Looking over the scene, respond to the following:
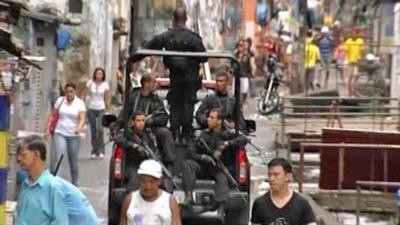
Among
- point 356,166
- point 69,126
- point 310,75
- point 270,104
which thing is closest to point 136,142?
point 69,126

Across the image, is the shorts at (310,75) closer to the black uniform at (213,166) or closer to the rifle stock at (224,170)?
the rifle stock at (224,170)

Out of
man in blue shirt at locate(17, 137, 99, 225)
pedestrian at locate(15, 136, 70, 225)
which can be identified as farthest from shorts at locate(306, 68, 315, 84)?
pedestrian at locate(15, 136, 70, 225)

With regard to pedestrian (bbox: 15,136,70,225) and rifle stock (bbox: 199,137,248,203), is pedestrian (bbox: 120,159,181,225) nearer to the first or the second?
pedestrian (bbox: 15,136,70,225)

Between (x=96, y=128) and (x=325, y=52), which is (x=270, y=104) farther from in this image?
(x=96, y=128)

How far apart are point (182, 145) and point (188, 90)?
64cm

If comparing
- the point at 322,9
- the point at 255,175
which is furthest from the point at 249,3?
the point at 255,175

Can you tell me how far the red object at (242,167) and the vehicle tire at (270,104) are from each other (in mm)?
18429

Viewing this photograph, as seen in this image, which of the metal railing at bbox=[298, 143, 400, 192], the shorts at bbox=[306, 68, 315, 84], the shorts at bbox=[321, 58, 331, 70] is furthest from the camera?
the shorts at bbox=[321, 58, 331, 70]

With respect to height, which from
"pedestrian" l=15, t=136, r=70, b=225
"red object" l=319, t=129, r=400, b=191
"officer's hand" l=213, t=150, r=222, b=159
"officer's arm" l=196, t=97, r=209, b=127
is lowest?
"red object" l=319, t=129, r=400, b=191

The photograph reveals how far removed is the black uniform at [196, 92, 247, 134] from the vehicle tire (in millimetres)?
18156

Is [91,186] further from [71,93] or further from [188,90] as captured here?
[188,90]

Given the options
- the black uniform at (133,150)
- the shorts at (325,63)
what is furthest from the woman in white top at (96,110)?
the shorts at (325,63)

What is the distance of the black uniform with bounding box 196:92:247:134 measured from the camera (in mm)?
13792

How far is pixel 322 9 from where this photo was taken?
58906 mm
